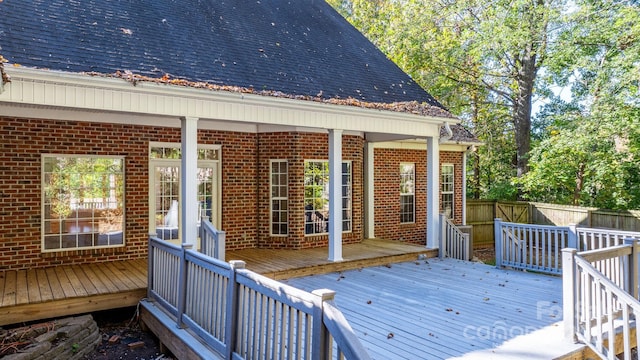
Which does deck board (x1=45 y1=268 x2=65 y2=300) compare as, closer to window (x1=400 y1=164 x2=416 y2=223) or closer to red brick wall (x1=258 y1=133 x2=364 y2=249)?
red brick wall (x1=258 y1=133 x2=364 y2=249)

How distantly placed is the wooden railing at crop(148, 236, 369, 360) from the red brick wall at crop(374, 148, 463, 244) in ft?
22.4

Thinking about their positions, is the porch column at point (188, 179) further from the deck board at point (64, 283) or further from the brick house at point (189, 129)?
the deck board at point (64, 283)

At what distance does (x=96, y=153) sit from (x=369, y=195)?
642 cm

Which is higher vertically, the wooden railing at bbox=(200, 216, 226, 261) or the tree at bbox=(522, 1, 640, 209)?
the tree at bbox=(522, 1, 640, 209)

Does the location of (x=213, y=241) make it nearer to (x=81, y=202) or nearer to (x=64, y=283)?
(x=64, y=283)

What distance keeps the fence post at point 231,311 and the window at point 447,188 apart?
10.2m

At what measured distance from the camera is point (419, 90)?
36.0ft

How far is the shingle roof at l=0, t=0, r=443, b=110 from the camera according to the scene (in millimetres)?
6285

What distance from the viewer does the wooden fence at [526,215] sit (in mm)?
12430

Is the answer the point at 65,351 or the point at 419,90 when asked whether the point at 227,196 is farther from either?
the point at 419,90

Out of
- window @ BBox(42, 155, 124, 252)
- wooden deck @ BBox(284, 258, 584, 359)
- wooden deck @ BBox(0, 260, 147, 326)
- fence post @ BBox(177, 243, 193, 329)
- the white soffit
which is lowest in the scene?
wooden deck @ BBox(284, 258, 584, 359)

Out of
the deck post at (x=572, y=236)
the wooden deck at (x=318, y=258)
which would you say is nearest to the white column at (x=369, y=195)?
the wooden deck at (x=318, y=258)

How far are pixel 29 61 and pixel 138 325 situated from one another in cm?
391

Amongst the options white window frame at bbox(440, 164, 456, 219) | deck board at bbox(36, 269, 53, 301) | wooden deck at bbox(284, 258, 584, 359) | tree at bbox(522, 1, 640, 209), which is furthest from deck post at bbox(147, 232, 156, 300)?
tree at bbox(522, 1, 640, 209)
